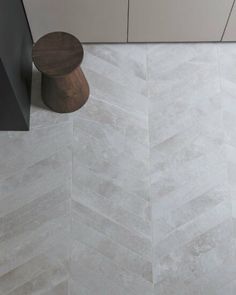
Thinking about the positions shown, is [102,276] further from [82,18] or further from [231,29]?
[231,29]

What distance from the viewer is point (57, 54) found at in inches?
74.2

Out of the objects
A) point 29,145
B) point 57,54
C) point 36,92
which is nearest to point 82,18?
point 57,54

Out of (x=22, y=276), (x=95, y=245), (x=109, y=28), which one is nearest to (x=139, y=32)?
(x=109, y=28)

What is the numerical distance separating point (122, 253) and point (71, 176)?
16.0 inches

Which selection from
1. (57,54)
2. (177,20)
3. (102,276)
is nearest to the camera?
(102,276)

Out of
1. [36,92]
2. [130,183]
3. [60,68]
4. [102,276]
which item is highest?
[60,68]

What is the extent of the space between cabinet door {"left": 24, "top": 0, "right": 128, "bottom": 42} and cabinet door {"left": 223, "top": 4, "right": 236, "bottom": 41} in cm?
51

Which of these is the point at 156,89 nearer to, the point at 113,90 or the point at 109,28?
the point at 113,90

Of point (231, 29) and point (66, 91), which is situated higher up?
point (231, 29)

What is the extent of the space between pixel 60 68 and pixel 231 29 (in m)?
0.90

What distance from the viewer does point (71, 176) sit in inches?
76.9

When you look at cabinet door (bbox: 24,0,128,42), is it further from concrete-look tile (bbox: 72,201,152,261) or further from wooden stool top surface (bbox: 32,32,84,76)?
concrete-look tile (bbox: 72,201,152,261)

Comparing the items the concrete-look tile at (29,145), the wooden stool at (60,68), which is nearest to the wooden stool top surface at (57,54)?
the wooden stool at (60,68)

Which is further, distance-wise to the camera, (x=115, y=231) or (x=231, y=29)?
(x=231, y=29)
